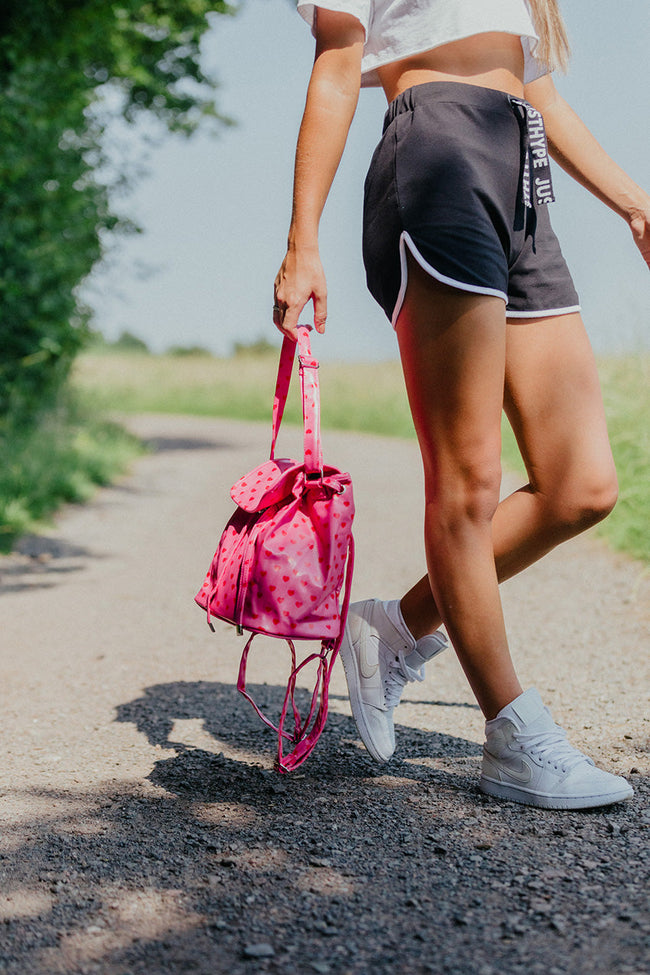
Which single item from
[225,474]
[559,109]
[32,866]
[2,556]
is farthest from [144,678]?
[225,474]

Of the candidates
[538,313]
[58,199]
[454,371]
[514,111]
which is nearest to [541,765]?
[454,371]

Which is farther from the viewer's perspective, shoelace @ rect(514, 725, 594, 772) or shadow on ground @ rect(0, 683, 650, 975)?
shoelace @ rect(514, 725, 594, 772)

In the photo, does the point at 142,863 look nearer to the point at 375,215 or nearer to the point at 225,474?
the point at 375,215

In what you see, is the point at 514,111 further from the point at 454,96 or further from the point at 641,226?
the point at 641,226

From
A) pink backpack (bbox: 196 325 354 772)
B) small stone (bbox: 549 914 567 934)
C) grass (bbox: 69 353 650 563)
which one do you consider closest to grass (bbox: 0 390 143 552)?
grass (bbox: 69 353 650 563)

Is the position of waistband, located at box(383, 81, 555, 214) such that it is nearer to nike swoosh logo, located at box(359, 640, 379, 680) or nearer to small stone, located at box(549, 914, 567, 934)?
nike swoosh logo, located at box(359, 640, 379, 680)

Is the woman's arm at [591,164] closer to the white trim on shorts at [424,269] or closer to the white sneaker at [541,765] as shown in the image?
the white trim on shorts at [424,269]

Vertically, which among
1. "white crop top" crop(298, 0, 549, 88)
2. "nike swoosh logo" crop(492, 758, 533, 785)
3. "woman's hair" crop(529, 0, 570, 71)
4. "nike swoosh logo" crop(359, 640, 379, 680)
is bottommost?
"nike swoosh logo" crop(492, 758, 533, 785)

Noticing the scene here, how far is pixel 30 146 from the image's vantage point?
9375mm

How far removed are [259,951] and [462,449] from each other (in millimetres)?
1029

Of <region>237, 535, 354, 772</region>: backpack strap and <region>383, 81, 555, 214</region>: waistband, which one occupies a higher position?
<region>383, 81, 555, 214</region>: waistband

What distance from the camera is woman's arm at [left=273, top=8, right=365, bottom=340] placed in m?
2.05

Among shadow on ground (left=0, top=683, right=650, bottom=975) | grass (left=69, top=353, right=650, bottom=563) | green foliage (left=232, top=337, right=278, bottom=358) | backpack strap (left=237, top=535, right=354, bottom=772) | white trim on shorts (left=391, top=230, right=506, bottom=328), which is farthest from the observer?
green foliage (left=232, top=337, right=278, bottom=358)

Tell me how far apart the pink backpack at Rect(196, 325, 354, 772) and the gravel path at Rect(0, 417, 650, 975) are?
0.31 m
